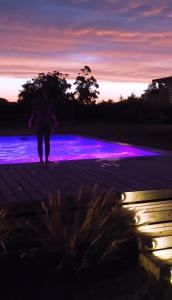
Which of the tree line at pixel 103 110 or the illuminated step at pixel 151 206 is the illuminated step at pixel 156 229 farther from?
the tree line at pixel 103 110

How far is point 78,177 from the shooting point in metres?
5.73

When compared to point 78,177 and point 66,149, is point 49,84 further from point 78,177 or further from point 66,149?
point 78,177

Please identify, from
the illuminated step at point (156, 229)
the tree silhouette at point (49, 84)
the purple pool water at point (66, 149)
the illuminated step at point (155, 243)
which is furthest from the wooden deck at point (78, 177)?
the tree silhouette at point (49, 84)

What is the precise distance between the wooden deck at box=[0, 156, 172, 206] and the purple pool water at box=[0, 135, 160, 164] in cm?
222

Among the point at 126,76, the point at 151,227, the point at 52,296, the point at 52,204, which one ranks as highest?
the point at 126,76

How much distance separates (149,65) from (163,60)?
175 centimetres

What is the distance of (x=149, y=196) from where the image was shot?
15.2ft

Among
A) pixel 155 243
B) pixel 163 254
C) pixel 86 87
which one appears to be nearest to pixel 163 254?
pixel 163 254

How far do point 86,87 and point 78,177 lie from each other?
22915 mm

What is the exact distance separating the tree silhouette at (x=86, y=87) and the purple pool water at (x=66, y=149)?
40.9 feet

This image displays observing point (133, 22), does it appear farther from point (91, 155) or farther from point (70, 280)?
point (70, 280)

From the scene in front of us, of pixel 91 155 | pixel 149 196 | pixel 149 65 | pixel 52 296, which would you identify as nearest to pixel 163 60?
pixel 149 65

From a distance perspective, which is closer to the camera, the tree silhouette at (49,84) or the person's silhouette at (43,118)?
the person's silhouette at (43,118)

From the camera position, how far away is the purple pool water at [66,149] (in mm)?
9930
